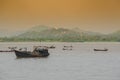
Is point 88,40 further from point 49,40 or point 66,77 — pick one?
point 66,77

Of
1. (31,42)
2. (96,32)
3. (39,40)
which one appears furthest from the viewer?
(31,42)

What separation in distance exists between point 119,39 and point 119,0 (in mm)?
16869

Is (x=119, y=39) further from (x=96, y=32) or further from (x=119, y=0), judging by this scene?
(x=119, y=0)

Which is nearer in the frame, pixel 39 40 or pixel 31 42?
pixel 39 40

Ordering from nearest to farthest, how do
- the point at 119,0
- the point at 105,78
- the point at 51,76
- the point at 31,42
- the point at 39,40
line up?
1. the point at 105,78
2. the point at 51,76
3. the point at 119,0
4. the point at 39,40
5. the point at 31,42

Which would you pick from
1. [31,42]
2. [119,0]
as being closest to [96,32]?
[119,0]

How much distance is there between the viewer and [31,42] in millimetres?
49562

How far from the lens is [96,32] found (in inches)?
1459

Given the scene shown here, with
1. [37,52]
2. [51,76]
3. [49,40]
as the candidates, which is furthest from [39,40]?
[51,76]

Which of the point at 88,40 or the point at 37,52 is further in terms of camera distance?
the point at 88,40

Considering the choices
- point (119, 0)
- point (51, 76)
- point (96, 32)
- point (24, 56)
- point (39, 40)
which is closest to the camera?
point (51, 76)

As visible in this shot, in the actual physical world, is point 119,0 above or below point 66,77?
above

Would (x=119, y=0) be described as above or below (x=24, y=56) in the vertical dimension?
above

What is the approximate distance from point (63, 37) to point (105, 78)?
38.4 meters
